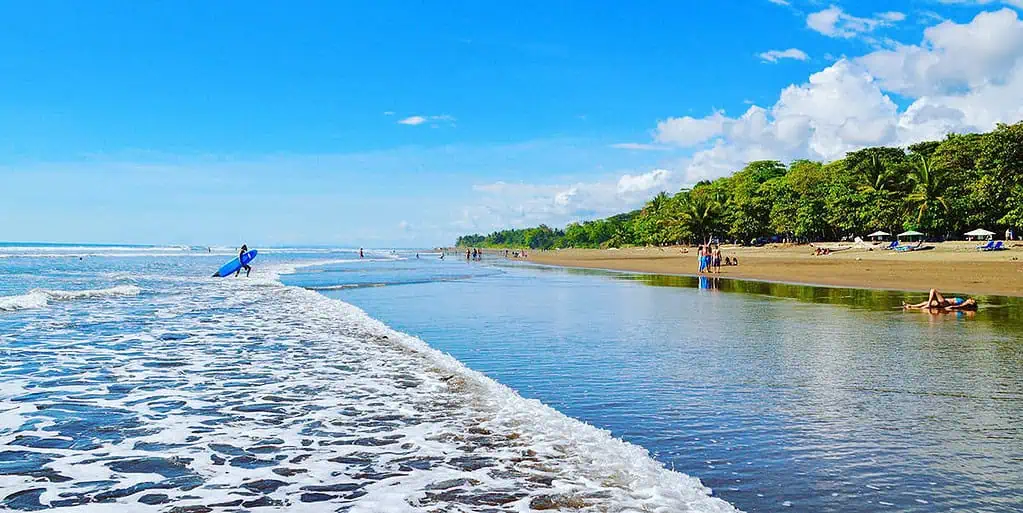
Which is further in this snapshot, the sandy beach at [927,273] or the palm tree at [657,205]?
the palm tree at [657,205]

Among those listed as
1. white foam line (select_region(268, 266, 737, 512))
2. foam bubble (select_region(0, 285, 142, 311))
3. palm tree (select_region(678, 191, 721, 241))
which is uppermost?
palm tree (select_region(678, 191, 721, 241))

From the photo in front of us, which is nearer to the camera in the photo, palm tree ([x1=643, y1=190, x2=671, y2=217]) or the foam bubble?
the foam bubble

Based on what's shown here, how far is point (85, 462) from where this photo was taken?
239 inches

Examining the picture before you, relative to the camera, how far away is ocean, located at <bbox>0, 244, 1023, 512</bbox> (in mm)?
5199

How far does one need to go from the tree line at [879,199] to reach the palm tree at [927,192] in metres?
0.09

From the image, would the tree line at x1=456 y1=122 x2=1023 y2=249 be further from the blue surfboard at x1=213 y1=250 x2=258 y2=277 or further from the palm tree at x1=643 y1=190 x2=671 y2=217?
the blue surfboard at x1=213 y1=250 x2=258 y2=277

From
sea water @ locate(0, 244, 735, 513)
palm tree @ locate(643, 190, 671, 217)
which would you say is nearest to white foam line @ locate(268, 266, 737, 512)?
sea water @ locate(0, 244, 735, 513)

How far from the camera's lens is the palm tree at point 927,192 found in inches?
2539

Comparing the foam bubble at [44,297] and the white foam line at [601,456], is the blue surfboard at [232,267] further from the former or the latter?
the white foam line at [601,456]

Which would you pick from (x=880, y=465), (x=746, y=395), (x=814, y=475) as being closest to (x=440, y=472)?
(x=814, y=475)

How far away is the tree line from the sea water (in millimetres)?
56862

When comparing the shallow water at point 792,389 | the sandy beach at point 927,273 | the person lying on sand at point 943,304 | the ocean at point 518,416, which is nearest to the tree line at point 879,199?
the sandy beach at point 927,273

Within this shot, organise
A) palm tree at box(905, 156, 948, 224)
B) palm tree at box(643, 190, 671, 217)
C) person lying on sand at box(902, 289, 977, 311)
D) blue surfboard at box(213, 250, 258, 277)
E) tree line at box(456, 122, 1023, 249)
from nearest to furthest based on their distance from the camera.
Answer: person lying on sand at box(902, 289, 977, 311)
blue surfboard at box(213, 250, 258, 277)
tree line at box(456, 122, 1023, 249)
palm tree at box(905, 156, 948, 224)
palm tree at box(643, 190, 671, 217)

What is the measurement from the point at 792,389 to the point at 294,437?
19.8 ft
